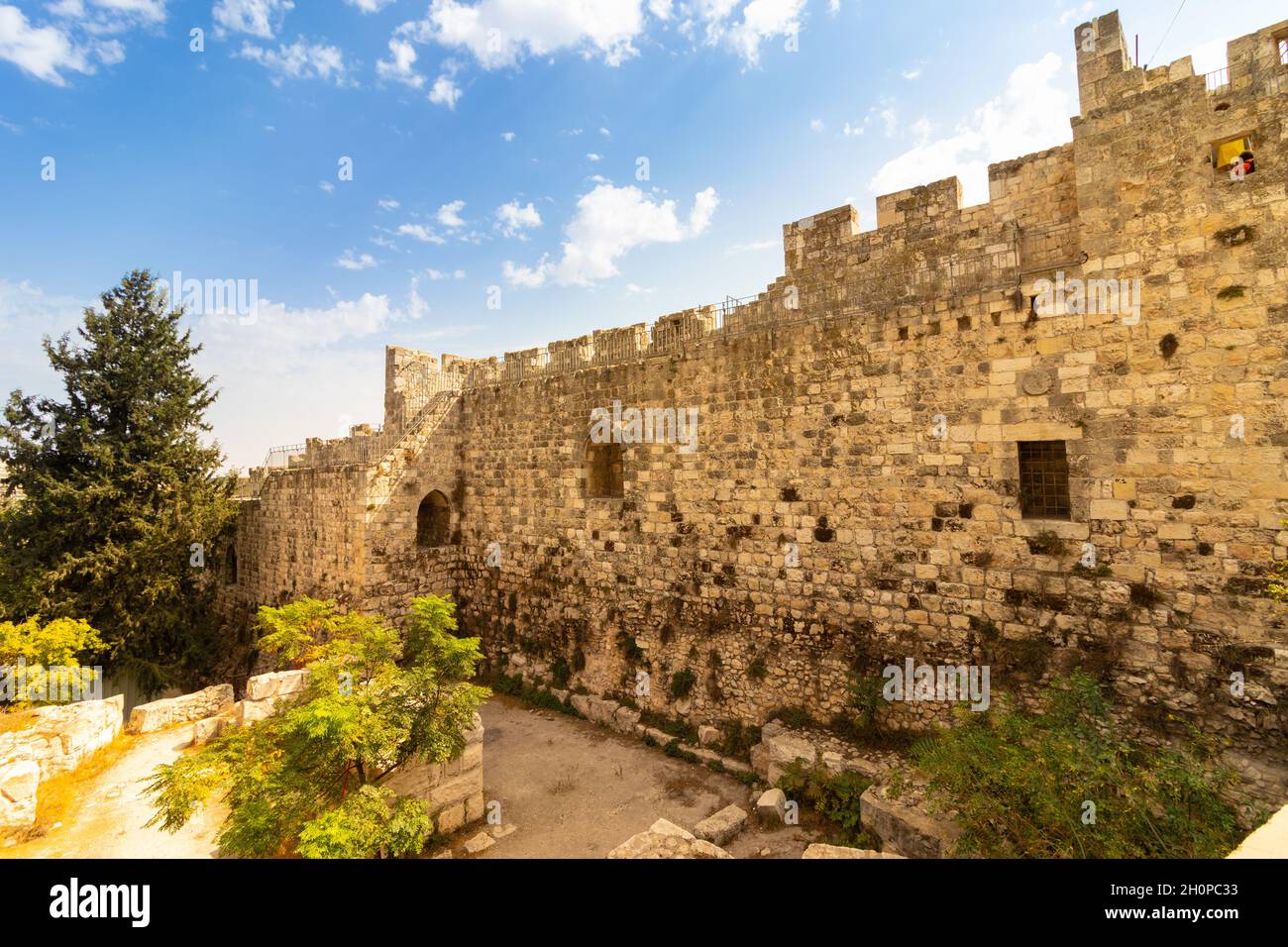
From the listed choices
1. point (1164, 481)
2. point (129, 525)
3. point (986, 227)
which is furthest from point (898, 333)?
point (129, 525)

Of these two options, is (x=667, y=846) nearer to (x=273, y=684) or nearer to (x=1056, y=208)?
(x=273, y=684)

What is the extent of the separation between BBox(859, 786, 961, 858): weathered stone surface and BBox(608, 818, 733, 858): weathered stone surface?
8.73ft

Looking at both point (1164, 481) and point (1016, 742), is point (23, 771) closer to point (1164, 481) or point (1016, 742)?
point (1016, 742)

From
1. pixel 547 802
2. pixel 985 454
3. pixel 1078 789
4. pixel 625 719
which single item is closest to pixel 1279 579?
pixel 985 454

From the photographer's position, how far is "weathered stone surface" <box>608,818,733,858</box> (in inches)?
181

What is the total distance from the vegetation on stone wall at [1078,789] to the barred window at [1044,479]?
2003 millimetres

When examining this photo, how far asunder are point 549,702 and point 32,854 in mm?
7204

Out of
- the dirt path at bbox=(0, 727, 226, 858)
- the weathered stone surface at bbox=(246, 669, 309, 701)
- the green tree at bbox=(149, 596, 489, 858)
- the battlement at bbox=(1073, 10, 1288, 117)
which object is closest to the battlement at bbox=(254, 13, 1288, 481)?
the battlement at bbox=(1073, 10, 1288, 117)

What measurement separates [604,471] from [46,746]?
938 centimetres

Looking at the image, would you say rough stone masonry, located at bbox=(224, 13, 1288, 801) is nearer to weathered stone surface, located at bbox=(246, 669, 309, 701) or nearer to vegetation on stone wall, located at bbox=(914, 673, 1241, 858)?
vegetation on stone wall, located at bbox=(914, 673, 1241, 858)

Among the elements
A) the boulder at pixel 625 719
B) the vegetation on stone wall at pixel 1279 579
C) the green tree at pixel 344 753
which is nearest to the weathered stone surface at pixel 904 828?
the vegetation on stone wall at pixel 1279 579

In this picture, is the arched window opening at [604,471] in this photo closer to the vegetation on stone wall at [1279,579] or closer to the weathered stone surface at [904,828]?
the weathered stone surface at [904,828]

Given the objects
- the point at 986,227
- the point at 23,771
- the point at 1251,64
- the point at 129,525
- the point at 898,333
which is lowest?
the point at 23,771
